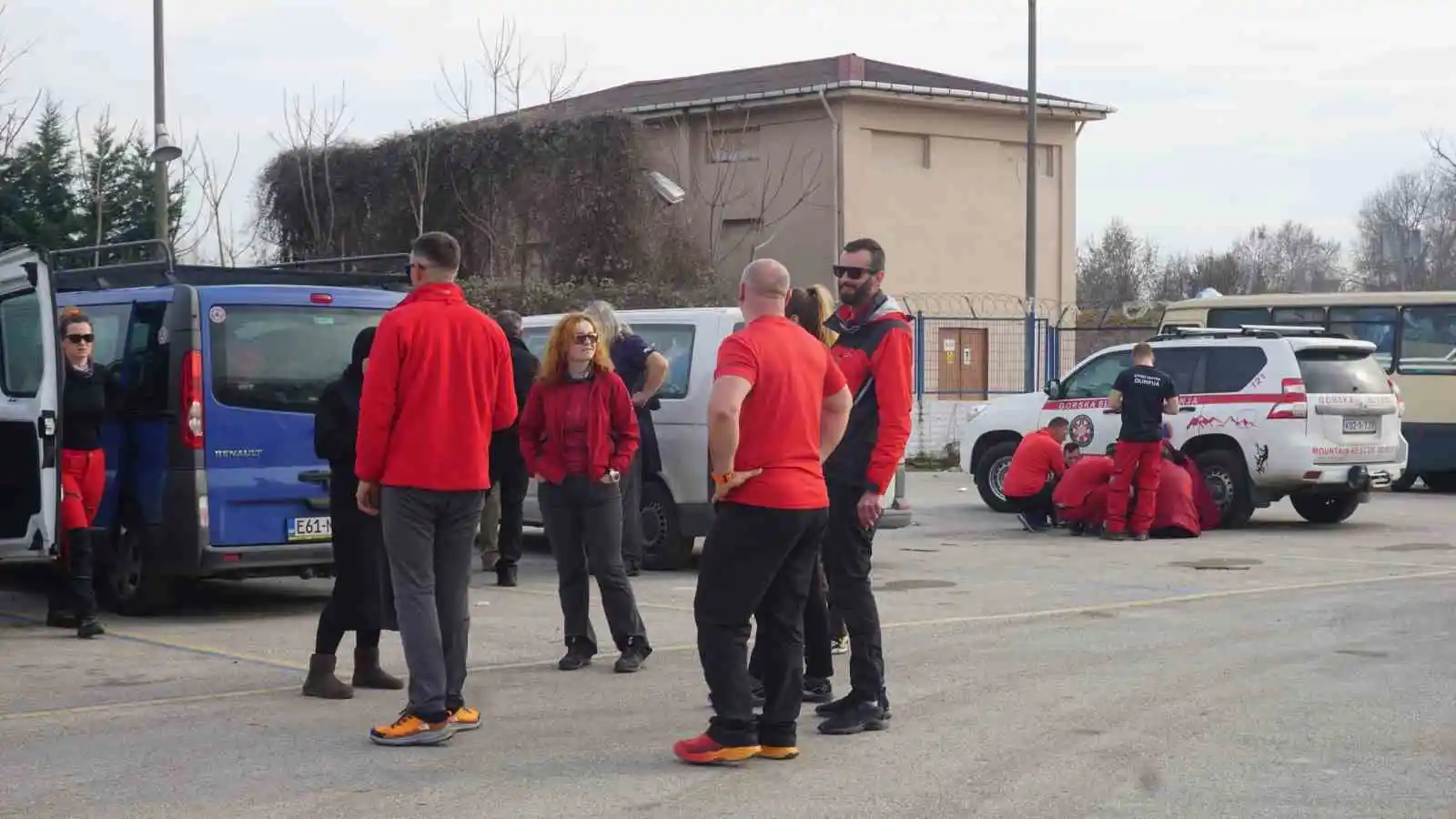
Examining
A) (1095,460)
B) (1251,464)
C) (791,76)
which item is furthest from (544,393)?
(791,76)

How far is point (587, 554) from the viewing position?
369 inches

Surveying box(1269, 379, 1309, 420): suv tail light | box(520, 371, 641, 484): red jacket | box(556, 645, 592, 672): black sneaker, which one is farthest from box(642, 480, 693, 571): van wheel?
box(1269, 379, 1309, 420): suv tail light

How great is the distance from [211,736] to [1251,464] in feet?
41.8

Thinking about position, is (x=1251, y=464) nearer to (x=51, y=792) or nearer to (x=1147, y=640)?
(x=1147, y=640)

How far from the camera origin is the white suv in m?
17.9

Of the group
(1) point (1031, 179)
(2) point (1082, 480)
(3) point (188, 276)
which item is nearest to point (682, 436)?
(3) point (188, 276)

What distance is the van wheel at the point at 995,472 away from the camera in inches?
799

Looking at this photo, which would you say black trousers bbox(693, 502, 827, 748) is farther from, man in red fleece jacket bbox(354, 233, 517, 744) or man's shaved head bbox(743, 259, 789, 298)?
man in red fleece jacket bbox(354, 233, 517, 744)

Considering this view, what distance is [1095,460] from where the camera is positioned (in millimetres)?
17562

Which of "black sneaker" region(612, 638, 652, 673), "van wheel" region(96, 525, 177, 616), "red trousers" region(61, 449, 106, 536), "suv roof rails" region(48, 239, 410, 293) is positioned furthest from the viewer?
"suv roof rails" region(48, 239, 410, 293)

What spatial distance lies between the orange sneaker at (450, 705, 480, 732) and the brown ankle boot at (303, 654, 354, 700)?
0.93 m

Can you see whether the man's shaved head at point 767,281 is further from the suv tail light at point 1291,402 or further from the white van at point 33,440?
the suv tail light at point 1291,402

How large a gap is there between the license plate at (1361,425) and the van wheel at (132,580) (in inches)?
448

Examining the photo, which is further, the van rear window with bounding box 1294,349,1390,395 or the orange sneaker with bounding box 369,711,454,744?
the van rear window with bounding box 1294,349,1390,395
